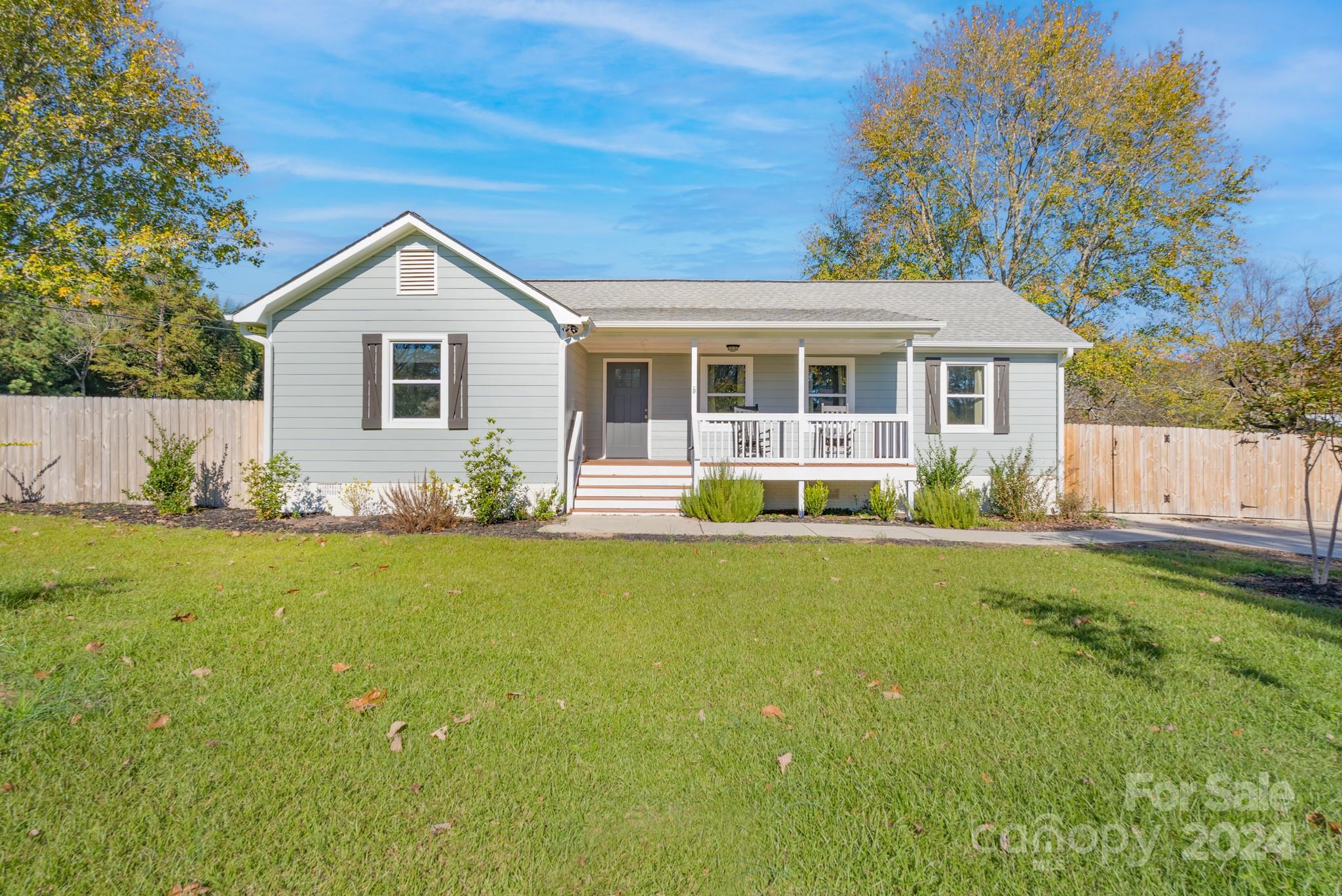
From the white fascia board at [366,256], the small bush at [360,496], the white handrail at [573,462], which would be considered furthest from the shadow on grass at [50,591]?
the white handrail at [573,462]

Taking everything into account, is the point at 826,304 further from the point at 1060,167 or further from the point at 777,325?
the point at 1060,167

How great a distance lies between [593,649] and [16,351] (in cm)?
2901

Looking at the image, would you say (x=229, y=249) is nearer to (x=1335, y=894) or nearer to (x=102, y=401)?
(x=102, y=401)

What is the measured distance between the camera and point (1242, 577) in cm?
754

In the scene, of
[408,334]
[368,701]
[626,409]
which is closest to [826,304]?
[626,409]

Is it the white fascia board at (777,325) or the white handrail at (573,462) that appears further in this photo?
the white handrail at (573,462)

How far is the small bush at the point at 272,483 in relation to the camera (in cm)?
1083

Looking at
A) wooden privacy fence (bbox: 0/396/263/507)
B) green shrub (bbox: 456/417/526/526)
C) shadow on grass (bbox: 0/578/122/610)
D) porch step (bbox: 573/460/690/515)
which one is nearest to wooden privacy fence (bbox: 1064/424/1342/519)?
porch step (bbox: 573/460/690/515)

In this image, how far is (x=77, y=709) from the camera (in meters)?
3.47

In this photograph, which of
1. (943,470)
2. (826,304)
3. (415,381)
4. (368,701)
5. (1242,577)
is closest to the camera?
(368,701)

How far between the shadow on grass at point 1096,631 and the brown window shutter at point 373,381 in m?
9.59

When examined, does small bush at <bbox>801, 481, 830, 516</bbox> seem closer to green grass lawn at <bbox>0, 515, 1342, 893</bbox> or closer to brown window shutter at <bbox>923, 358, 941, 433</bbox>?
brown window shutter at <bbox>923, 358, 941, 433</bbox>

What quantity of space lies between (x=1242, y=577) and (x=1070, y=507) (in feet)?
16.2

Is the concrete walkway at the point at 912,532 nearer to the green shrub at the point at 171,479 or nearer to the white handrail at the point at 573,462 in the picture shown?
the white handrail at the point at 573,462
